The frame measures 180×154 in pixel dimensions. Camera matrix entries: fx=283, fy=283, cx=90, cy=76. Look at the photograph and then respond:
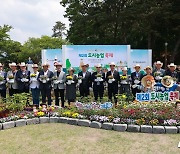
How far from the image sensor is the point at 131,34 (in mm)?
27609

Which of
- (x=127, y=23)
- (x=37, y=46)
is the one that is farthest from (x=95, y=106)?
(x=37, y=46)

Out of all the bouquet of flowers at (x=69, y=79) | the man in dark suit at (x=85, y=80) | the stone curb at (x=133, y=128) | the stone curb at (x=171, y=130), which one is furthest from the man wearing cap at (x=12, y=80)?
the stone curb at (x=171, y=130)

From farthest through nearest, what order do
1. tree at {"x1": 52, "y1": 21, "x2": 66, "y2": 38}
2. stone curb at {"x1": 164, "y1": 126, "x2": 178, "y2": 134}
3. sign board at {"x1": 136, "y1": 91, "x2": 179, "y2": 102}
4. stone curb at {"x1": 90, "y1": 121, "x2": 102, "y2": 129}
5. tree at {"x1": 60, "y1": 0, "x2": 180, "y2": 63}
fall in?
tree at {"x1": 52, "y1": 21, "x2": 66, "y2": 38}, tree at {"x1": 60, "y1": 0, "x2": 180, "y2": 63}, sign board at {"x1": 136, "y1": 91, "x2": 179, "y2": 102}, stone curb at {"x1": 90, "y1": 121, "x2": 102, "y2": 129}, stone curb at {"x1": 164, "y1": 126, "x2": 178, "y2": 134}

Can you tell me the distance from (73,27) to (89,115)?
72.1 feet

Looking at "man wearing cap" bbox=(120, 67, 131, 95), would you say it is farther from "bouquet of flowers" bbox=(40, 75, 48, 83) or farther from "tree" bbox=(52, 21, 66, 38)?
"tree" bbox=(52, 21, 66, 38)

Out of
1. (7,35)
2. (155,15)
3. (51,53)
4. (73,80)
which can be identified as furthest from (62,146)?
(7,35)

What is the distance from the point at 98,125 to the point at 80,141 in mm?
1022

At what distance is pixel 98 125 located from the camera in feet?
22.4

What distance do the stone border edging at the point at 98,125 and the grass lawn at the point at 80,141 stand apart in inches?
6.7

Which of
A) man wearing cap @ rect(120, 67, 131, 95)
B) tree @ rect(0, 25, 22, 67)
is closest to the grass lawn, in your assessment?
man wearing cap @ rect(120, 67, 131, 95)

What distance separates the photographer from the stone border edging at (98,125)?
6.39 metres

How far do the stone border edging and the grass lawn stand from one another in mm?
169

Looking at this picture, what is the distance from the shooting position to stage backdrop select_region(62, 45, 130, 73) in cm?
1251

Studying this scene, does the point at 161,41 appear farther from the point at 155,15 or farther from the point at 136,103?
the point at 136,103
